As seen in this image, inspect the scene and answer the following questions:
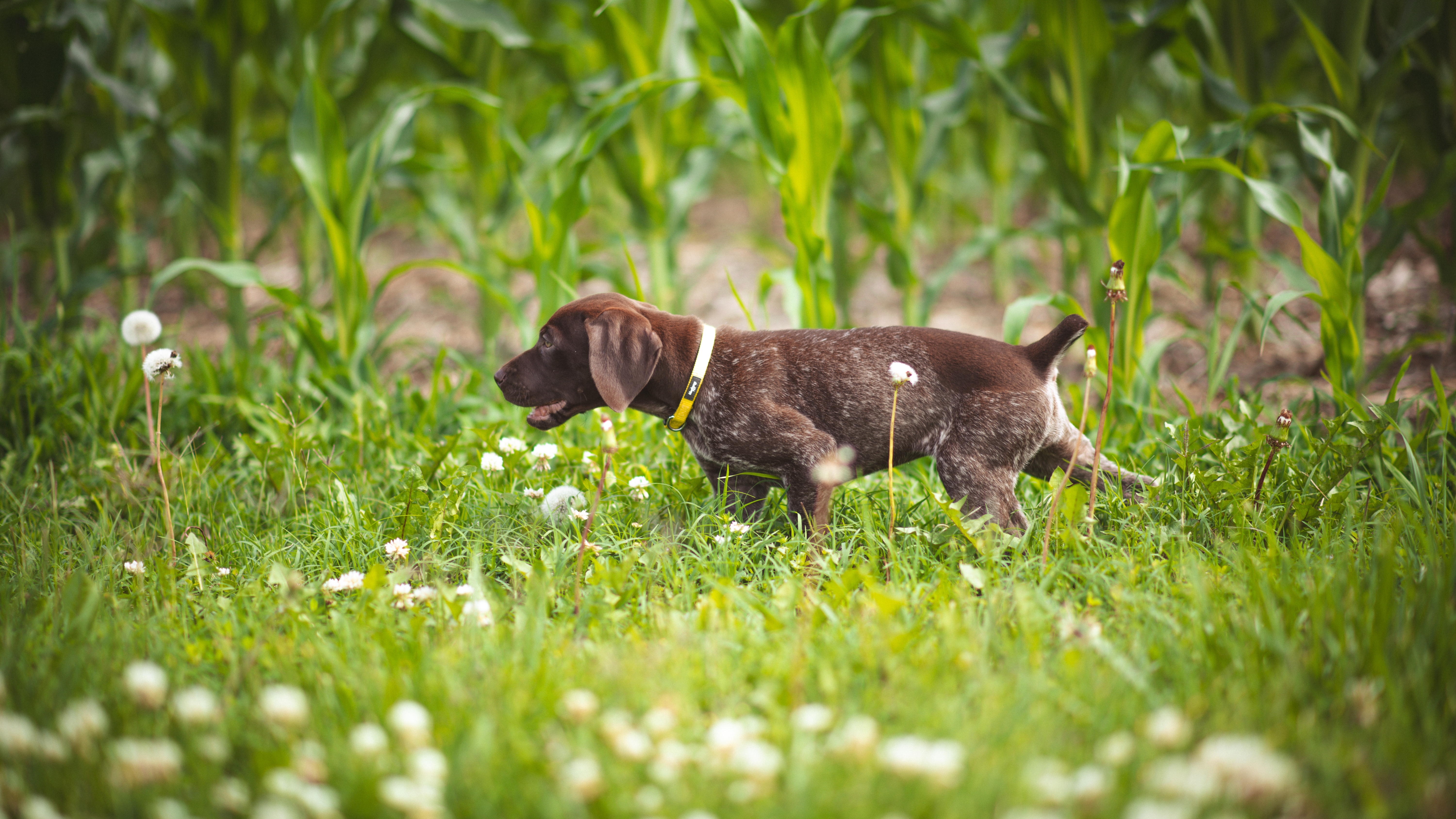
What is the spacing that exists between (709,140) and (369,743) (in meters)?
4.65

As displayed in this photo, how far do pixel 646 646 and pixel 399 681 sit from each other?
0.57m

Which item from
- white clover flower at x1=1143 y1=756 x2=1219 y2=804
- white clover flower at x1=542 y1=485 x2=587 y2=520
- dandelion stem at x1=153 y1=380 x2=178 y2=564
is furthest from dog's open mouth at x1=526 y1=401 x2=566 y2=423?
white clover flower at x1=1143 y1=756 x2=1219 y2=804

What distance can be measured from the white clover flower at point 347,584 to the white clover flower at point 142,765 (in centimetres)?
98

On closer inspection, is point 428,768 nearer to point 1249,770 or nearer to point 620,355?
point 1249,770

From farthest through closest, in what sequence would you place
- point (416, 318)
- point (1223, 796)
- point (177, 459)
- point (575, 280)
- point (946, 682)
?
point (416, 318)
point (575, 280)
point (177, 459)
point (946, 682)
point (1223, 796)

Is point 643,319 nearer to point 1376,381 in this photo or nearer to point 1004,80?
point 1004,80

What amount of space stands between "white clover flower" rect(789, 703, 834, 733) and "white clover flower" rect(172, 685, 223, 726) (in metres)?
1.04

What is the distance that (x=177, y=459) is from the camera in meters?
3.17

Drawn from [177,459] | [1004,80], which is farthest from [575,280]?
[1004,80]

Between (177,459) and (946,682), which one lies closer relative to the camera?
(946,682)

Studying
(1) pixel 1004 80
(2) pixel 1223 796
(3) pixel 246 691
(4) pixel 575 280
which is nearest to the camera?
(2) pixel 1223 796

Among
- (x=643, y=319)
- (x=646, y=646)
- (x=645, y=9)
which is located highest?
(x=645, y=9)

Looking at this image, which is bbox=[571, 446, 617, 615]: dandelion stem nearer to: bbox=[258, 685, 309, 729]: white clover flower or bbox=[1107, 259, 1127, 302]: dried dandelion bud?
bbox=[258, 685, 309, 729]: white clover flower

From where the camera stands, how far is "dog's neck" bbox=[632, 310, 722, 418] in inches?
115
